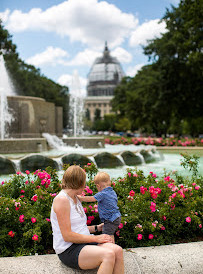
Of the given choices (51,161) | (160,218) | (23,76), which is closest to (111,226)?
(160,218)

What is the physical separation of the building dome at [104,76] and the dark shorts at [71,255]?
167696 millimetres

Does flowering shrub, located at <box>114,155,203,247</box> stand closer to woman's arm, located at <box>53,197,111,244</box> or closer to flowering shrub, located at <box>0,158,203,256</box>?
flowering shrub, located at <box>0,158,203,256</box>

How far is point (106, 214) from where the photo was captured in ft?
11.0

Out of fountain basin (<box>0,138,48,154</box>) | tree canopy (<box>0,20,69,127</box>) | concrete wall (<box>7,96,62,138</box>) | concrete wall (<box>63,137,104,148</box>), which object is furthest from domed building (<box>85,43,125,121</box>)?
fountain basin (<box>0,138,48,154</box>)

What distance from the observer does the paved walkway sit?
272 centimetres

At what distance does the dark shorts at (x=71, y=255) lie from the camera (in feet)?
9.11

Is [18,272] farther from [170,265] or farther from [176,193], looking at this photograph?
[176,193]

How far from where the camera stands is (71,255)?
9.22 ft

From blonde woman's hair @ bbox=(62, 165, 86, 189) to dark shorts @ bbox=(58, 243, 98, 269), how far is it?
0.55 m

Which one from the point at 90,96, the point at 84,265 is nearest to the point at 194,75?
the point at 84,265

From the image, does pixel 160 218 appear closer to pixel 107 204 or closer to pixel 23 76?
pixel 107 204

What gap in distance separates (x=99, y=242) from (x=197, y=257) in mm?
938

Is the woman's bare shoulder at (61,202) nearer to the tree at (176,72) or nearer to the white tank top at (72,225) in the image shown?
the white tank top at (72,225)

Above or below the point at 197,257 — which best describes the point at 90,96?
above
